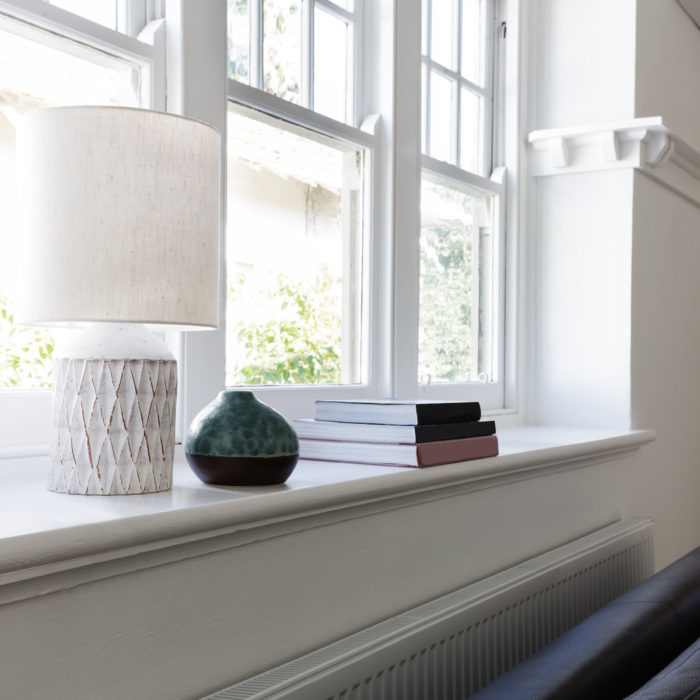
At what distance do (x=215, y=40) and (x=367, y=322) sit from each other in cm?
79

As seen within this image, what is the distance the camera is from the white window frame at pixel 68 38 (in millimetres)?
1388

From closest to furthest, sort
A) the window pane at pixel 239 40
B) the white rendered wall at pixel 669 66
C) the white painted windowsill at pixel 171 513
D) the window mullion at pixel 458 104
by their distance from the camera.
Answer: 1. the white painted windowsill at pixel 171 513
2. the window pane at pixel 239 40
3. the window mullion at pixel 458 104
4. the white rendered wall at pixel 669 66

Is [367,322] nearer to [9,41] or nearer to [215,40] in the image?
[215,40]

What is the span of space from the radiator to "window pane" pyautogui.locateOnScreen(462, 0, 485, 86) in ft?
4.65

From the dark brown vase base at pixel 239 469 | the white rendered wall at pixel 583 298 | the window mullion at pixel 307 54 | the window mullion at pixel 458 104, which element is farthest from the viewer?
the white rendered wall at pixel 583 298

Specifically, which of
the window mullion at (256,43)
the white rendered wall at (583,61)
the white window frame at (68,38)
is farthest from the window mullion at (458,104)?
the white window frame at (68,38)

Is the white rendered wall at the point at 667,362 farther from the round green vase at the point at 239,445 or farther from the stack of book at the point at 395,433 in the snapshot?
the round green vase at the point at 239,445

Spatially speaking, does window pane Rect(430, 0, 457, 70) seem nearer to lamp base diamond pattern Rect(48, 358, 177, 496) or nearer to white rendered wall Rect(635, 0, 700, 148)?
white rendered wall Rect(635, 0, 700, 148)

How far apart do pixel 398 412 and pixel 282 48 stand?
0.88 m

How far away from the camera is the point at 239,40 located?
73.9 inches

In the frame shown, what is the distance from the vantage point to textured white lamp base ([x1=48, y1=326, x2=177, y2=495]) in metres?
1.19

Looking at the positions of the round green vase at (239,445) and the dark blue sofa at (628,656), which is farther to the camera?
the round green vase at (239,445)

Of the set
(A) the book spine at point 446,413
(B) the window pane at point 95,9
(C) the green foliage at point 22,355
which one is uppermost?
(B) the window pane at point 95,9

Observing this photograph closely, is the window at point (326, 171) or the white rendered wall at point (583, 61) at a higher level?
the white rendered wall at point (583, 61)
